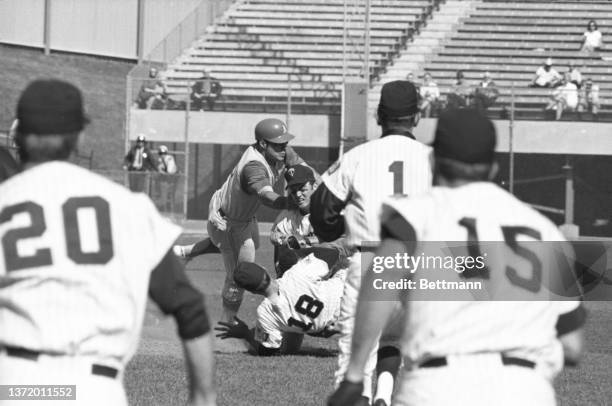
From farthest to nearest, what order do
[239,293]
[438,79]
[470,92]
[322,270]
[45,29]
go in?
[45,29] < [438,79] < [470,92] < [239,293] < [322,270]

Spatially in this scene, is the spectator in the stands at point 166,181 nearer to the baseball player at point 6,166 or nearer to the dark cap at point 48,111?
the baseball player at point 6,166

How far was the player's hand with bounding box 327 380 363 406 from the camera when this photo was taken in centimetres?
414

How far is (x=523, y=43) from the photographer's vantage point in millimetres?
32031

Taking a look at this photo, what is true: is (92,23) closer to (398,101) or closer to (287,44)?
(287,44)

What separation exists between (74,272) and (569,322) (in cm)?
169

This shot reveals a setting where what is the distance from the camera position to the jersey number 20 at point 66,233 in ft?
12.0

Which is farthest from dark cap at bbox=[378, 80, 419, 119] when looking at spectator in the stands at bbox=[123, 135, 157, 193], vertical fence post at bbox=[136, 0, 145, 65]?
vertical fence post at bbox=[136, 0, 145, 65]

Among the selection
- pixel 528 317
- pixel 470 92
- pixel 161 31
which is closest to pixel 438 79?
pixel 470 92

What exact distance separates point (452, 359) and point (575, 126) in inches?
917

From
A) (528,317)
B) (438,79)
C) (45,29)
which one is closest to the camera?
(528,317)

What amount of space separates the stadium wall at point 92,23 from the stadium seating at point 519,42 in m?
11.4

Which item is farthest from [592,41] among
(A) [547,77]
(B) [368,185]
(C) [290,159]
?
(B) [368,185]

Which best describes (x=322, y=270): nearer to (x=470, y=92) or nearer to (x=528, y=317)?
(x=528, y=317)

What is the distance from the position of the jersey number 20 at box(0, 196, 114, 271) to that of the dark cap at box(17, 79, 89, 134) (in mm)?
239
